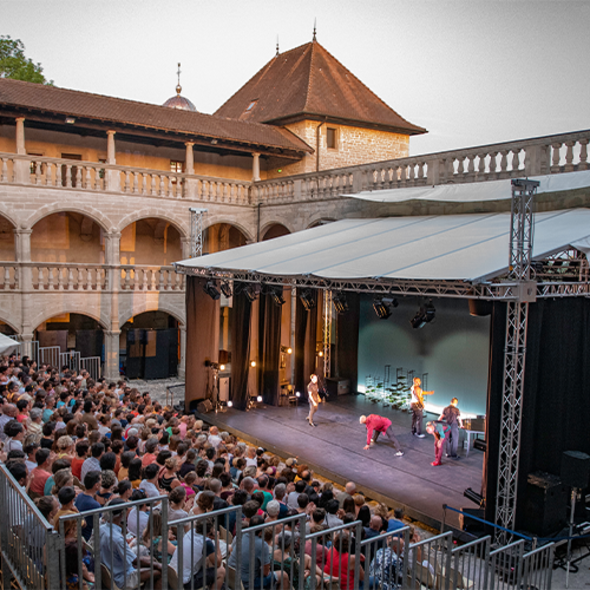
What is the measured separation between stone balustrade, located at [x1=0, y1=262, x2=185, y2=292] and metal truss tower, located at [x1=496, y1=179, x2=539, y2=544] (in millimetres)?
13471

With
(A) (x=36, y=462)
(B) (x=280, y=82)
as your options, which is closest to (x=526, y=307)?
(A) (x=36, y=462)

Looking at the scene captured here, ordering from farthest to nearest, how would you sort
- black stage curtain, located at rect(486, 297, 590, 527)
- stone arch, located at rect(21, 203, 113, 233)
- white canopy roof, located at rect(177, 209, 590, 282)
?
stone arch, located at rect(21, 203, 113, 233) < white canopy roof, located at rect(177, 209, 590, 282) < black stage curtain, located at rect(486, 297, 590, 527)

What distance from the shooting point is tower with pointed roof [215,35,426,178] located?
22.4 m

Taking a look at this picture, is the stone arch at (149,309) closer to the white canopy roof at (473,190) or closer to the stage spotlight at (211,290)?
the stage spotlight at (211,290)

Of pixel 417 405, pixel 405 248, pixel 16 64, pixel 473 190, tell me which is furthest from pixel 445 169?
pixel 16 64

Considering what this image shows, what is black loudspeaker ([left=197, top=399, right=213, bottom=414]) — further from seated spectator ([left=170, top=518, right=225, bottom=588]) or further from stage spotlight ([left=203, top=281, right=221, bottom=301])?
seated spectator ([left=170, top=518, right=225, bottom=588])

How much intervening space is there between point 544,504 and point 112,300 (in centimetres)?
1437

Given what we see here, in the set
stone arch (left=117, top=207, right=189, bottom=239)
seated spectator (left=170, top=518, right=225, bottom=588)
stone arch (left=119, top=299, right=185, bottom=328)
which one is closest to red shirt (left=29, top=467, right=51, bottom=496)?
seated spectator (left=170, top=518, right=225, bottom=588)

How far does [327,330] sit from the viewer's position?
17703mm

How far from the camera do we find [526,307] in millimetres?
8141

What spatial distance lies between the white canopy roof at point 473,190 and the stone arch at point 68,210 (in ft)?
27.4

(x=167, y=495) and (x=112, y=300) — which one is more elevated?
(x=112, y=300)

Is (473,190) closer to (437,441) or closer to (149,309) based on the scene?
(437,441)

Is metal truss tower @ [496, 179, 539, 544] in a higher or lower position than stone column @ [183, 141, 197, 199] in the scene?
lower
